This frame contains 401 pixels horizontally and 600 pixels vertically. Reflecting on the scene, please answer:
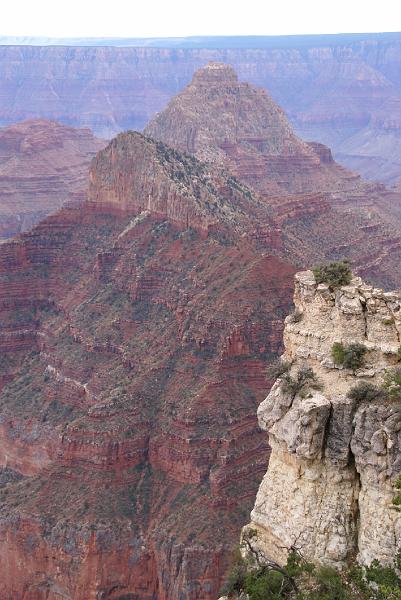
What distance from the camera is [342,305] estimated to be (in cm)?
2725

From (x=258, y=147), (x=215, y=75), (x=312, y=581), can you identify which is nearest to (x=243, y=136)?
(x=258, y=147)

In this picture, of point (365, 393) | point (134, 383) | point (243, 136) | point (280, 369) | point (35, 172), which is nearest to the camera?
point (365, 393)

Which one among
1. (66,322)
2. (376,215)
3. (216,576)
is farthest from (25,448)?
(376,215)

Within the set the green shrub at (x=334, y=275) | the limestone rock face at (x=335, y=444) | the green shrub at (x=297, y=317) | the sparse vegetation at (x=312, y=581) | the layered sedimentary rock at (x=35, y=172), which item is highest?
the green shrub at (x=334, y=275)

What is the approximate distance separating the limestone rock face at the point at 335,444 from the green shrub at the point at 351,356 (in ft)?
0.44

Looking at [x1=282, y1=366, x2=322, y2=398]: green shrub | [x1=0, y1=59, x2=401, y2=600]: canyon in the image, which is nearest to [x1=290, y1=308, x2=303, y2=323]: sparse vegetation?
[x1=282, y1=366, x2=322, y2=398]: green shrub

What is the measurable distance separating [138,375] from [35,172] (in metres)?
94.7

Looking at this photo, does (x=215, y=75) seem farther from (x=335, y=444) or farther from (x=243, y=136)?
(x=335, y=444)

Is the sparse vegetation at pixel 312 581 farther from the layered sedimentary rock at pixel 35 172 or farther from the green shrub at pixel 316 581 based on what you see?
the layered sedimentary rock at pixel 35 172

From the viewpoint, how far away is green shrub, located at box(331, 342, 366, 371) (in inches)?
1048

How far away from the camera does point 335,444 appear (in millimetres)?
25797

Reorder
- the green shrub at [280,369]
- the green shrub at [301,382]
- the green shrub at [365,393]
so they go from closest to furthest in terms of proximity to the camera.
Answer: the green shrub at [365,393], the green shrub at [301,382], the green shrub at [280,369]

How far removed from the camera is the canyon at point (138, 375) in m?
50.5

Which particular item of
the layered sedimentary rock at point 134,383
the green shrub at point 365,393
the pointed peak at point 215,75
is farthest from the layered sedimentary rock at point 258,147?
the green shrub at point 365,393
